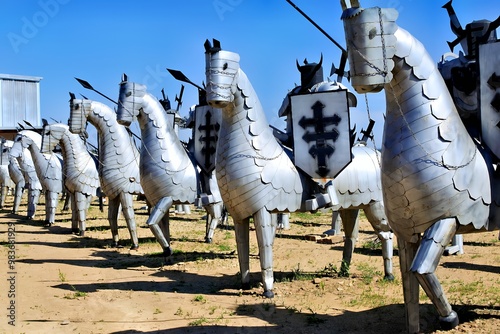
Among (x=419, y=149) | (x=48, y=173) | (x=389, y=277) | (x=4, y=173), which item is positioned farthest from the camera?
(x=4, y=173)

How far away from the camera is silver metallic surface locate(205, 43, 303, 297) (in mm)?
6711

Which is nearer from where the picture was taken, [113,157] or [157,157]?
[157,157]

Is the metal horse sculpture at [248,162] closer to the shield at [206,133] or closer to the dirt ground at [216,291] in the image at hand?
the dirt ground at [216,291]

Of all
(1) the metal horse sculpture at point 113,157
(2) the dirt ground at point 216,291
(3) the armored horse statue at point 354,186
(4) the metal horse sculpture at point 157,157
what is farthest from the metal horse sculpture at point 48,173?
(3) the armored horse statue at point 354,186

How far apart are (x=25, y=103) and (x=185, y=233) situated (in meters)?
29.6

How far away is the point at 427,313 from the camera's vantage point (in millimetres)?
5852

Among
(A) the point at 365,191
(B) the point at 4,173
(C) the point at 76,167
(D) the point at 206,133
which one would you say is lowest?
(A) the point at 365,191

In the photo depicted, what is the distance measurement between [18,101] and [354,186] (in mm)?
36271

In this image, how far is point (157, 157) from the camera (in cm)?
965

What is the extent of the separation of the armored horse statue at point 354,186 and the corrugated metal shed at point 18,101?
3342 centimetres

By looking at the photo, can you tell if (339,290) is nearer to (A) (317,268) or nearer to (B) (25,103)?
(A) (317,268)

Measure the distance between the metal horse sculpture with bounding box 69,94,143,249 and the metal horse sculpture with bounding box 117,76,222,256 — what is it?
1.72 meters

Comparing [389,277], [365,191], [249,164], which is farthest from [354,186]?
[249,164]

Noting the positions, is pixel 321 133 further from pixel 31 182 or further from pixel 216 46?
pixel 31 182
